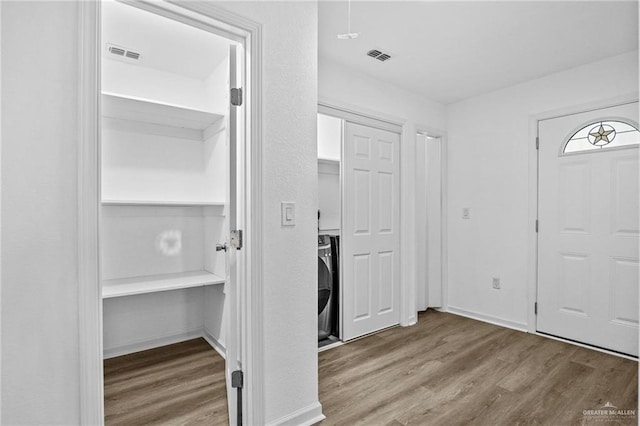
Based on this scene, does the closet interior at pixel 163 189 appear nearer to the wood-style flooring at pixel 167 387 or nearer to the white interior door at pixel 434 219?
the wood-style flooring at pixel 167 387

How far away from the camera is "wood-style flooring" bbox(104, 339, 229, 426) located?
1.96m

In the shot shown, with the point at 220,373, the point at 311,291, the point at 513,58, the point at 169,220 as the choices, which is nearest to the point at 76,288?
the point at 311,291

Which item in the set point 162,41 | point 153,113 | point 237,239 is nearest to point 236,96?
point 237,239

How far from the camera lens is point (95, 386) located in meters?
1.25

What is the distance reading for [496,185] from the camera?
3.58 meters

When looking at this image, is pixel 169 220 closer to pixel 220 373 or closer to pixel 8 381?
pixel 220 373

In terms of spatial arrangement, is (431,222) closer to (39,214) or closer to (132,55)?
(132,55)

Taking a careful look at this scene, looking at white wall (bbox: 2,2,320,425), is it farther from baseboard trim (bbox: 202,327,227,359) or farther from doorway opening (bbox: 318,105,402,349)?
doorway opening (bbox: 318,105,402,349)

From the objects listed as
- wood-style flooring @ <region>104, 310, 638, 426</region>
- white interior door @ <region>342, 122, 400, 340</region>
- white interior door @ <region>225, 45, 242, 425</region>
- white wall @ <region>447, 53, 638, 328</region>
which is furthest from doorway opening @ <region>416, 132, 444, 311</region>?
white interior door @ <region>225, 45, 242, 425</region>

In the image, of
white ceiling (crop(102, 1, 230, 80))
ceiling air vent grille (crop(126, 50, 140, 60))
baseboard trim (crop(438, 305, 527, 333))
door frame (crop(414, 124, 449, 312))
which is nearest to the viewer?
white ceiling (crop(102, 1, 230, 80))

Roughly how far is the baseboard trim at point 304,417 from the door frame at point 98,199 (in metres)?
0.12

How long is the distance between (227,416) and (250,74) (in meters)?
1.88

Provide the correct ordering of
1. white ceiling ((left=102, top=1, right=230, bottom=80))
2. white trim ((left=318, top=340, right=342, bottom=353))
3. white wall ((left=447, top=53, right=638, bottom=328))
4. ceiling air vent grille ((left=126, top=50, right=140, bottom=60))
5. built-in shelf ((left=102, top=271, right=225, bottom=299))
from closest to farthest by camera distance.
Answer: white ceiling ((left=102, top=1, right=230, bottom=80)) → built-in shelf ((left=102, top=271, right=225, bottom=299)) → ceiling air vent grille ((left=126, top=50, right=140, bottom=60)) → white trim ((left=318, top=340, right=342, bottom=353)) → white wall ((left=447, top=53, right=638, bottom=328))

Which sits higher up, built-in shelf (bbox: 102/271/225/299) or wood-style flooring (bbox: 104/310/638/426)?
built-in shelf (bbox: 102/271/225/299)
